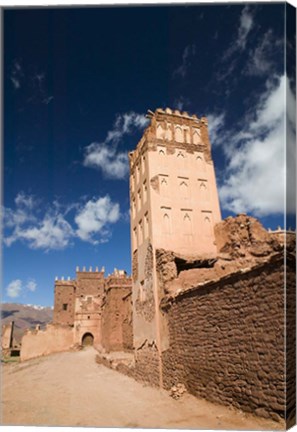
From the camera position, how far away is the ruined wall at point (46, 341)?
24.1 metres

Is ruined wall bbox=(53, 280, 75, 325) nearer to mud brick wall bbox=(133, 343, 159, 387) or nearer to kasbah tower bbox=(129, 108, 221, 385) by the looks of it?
kasbah tower bbox=(129, 108, 221, 385)

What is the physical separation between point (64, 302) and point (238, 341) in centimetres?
3281

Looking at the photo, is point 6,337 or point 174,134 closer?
point 174,134

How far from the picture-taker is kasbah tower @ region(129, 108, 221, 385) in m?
10.9

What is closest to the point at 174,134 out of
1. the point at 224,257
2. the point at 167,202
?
the point at 167,202

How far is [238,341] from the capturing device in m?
6.18

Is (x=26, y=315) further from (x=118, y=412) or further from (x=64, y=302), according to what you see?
(x=118, y=412)

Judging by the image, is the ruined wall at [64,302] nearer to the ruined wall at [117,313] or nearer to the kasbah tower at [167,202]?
the ruined wall at [117,313]

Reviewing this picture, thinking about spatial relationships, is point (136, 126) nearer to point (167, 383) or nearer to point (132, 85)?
point (132, 85)

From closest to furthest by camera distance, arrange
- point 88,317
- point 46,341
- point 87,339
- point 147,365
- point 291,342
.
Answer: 1. point 291,342
2. point 147,365
3. point 46,341
4. point 87,339
5. point 88,317

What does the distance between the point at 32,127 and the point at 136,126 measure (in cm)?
398

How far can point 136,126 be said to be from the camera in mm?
10977

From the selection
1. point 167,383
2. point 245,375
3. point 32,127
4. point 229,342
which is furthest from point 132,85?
point 167,383

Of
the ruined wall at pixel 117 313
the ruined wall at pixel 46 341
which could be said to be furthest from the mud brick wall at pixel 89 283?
the ruined wall at pixel 117 313
